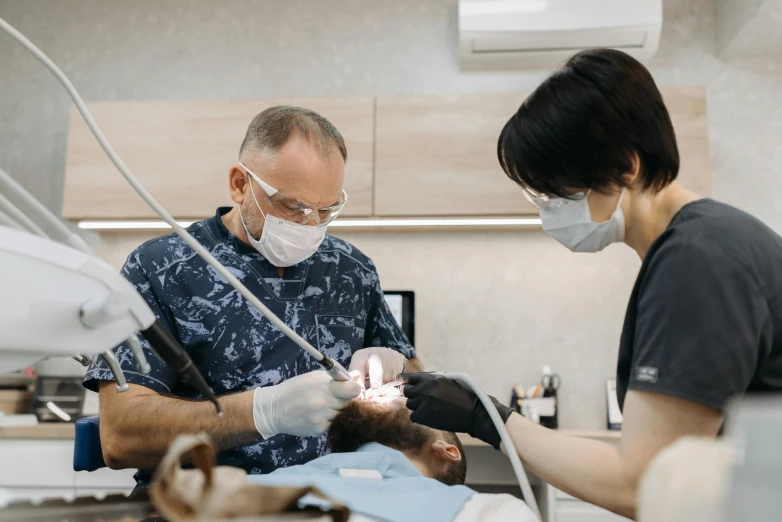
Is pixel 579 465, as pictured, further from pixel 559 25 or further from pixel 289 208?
pixel 559 25

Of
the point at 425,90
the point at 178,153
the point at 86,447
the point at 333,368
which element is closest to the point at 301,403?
the point at 333,368

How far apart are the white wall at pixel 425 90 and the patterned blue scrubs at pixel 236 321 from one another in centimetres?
180

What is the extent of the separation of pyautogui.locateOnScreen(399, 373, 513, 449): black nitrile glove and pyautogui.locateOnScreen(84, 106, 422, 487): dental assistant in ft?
0.44

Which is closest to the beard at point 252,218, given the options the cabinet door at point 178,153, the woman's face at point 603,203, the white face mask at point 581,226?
the white face mask at point 581,226

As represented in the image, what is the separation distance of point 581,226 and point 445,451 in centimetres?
74

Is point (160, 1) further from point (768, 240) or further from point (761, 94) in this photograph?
point (768, 240)

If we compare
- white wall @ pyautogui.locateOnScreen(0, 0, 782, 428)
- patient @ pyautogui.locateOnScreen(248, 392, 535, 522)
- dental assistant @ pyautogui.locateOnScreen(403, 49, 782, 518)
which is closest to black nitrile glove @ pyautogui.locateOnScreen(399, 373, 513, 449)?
dental assistant @ pyautogui.locateOnScreen(403, 49, 782, 518)

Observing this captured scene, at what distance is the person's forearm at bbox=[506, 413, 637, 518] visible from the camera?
1.08 m

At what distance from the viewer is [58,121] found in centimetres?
398

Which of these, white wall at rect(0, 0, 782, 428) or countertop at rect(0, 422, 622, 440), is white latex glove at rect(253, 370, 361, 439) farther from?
white wall at rect(0, 0, 782, 428)

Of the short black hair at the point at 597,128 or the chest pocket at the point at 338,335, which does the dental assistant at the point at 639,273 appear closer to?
the short black hair at the point at 597,128

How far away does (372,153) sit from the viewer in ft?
11.0

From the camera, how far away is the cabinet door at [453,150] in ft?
10.7

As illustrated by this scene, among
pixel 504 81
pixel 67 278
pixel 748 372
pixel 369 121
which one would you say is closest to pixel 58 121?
pixel 369 121
